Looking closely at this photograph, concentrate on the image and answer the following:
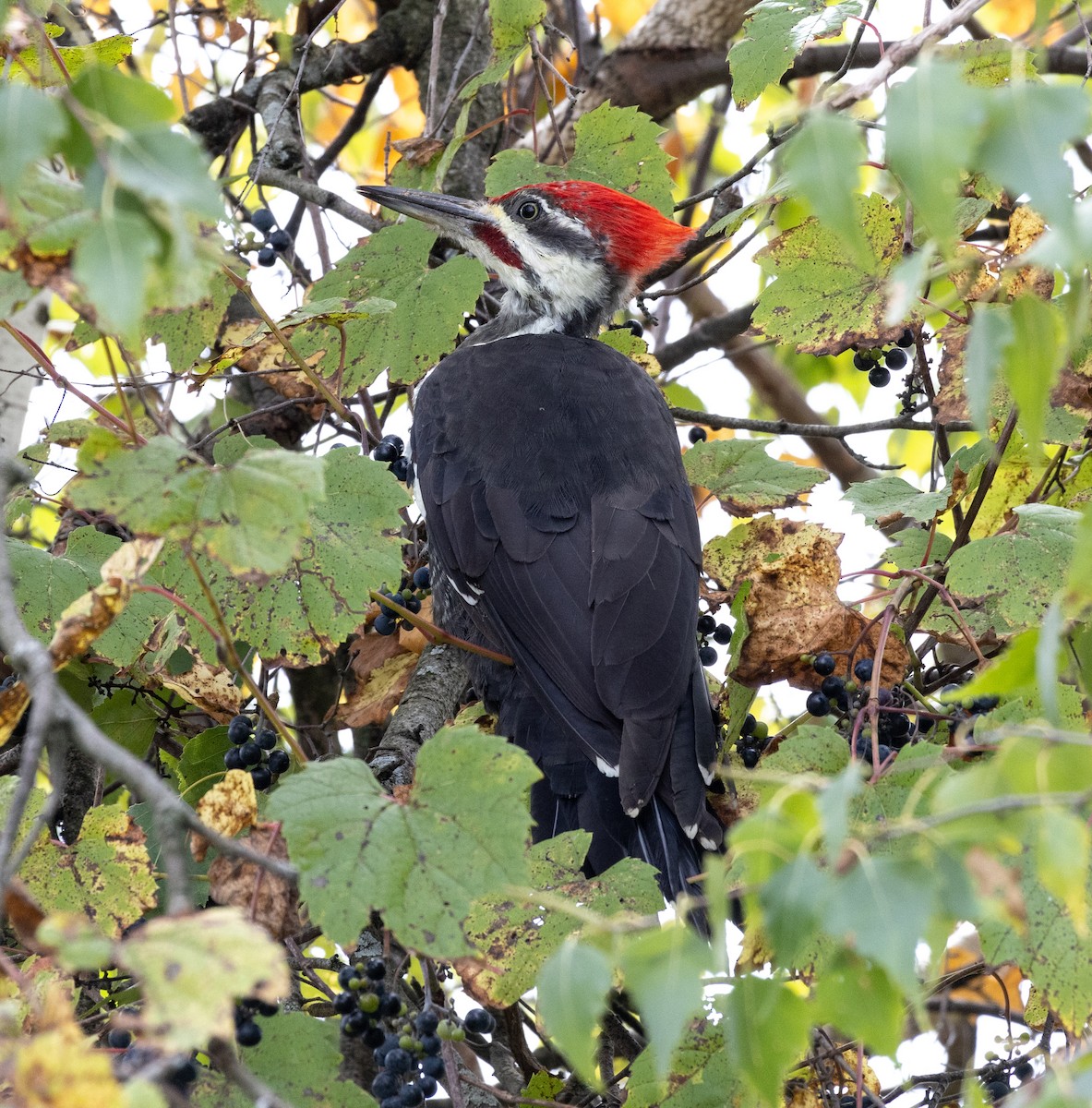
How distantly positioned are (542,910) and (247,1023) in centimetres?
44

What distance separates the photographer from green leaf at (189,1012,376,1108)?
1.63 m

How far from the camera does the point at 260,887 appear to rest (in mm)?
1730

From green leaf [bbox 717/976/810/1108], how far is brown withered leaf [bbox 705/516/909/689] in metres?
1.30

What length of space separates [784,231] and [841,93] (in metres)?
0.32

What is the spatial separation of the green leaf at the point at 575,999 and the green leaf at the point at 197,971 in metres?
0.23

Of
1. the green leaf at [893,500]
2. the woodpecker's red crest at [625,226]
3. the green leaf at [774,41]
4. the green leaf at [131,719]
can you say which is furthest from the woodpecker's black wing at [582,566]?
the green leaf at [774,41]

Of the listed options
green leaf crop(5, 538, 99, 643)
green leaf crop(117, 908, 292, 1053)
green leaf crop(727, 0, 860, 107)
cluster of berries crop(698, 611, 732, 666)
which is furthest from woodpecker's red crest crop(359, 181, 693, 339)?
green leaf crop(117, 908, 292, 1053)

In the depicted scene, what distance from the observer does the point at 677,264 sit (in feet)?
13.1

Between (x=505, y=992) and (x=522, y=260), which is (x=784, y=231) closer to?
(x=522, y=260)

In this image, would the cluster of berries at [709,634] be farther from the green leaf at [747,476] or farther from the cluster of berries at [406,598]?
the cluster of berries at [406,598]

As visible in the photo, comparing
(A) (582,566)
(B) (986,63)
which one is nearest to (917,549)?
(A) (582,566)

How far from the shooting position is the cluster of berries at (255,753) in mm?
2314

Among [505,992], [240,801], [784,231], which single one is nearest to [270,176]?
[784,231]

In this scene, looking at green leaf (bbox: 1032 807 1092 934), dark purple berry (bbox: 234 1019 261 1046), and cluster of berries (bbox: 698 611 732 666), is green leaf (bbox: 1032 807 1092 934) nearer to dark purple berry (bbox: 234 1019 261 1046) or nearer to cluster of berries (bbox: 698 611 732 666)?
dark purple berry (bbox: 234 1019 261 1046)
